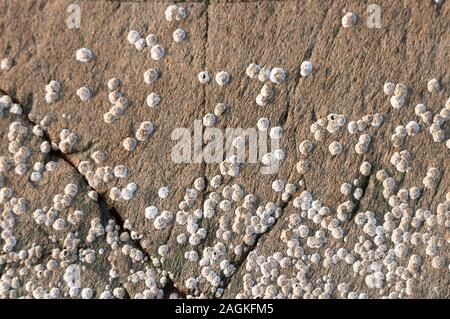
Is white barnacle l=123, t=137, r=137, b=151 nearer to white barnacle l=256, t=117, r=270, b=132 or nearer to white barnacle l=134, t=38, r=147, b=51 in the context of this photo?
white barnacle l=134, t=38, r=147, b=51

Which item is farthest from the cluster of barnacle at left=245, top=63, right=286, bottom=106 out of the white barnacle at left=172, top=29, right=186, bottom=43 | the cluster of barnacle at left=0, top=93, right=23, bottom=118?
the cluster of barnacle at left=0, top=93, right=23, bottom=118

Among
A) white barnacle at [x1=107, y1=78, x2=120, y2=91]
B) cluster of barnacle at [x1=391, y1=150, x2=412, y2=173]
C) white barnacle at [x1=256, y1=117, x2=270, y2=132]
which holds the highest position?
white barnacle at [x1=107, y1=78, x2=120, y2=91]

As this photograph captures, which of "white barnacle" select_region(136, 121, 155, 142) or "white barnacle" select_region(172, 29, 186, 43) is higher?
"white barnacle" select_region(172, 29, 186, 43)

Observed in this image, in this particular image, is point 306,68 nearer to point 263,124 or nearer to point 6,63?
point 263,124

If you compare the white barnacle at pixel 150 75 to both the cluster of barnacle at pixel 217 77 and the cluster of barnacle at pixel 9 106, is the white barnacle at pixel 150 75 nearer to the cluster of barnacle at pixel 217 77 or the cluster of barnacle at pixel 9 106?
the cluster of barnacle at pixel 217 77

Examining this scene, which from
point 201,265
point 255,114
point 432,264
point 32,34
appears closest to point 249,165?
point 255,114

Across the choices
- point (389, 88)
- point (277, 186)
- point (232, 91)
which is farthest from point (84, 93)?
point (389, 88)
